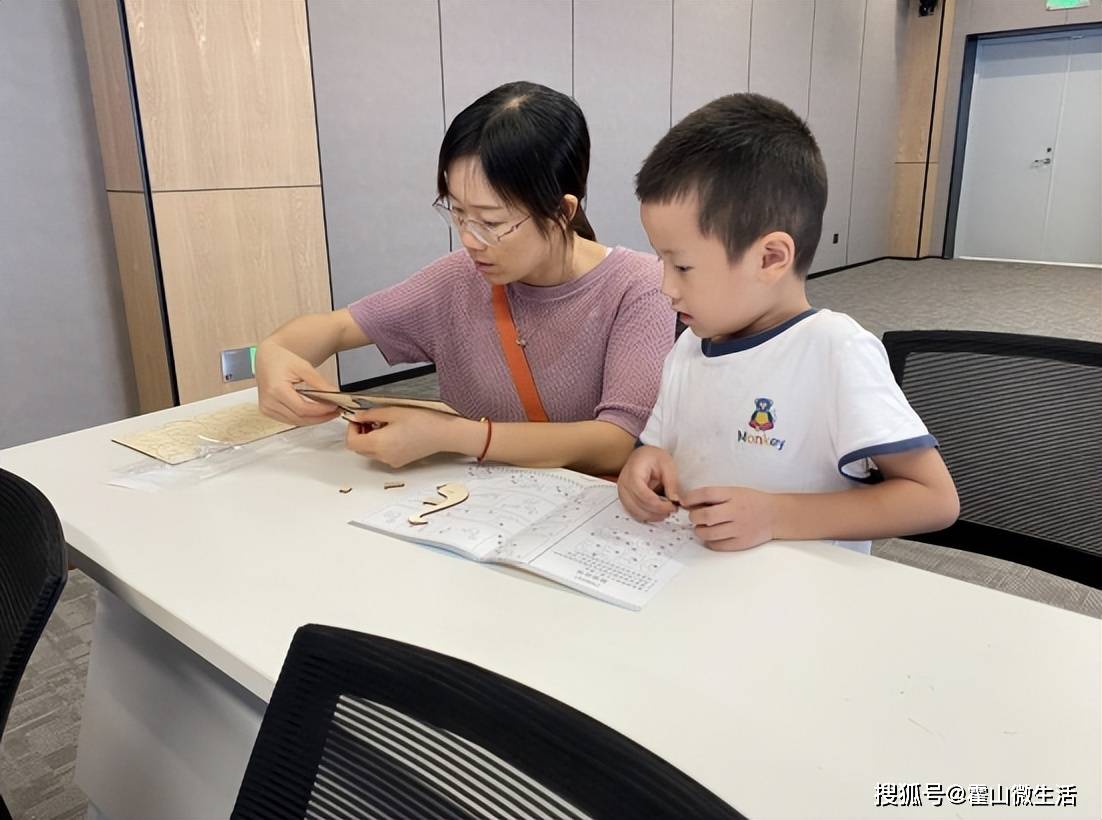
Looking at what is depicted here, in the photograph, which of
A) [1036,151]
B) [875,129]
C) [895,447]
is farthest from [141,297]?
[1036,151]

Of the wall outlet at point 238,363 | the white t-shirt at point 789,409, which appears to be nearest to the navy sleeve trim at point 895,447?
the white t-shirt at point 789,409

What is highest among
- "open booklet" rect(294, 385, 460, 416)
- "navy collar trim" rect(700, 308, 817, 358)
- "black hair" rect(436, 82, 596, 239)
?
"black hair" rect(436, 82, 596, 239)

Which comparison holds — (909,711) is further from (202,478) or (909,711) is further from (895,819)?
(202,478)

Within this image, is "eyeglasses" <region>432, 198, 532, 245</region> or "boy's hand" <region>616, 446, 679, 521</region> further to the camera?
"eyeglasses" <region>432, 198, 532, 245</region>

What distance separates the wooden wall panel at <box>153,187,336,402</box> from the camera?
2.76 meters

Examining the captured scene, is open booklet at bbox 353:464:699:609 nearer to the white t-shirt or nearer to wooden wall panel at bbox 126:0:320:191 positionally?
the white t-shirt

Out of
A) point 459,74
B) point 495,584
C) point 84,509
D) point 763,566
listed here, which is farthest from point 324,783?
point 459,74

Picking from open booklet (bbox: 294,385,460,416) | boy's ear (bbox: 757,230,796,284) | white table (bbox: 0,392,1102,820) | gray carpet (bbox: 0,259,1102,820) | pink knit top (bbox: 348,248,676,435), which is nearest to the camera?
white table (bbox: 0,392,1102,820)

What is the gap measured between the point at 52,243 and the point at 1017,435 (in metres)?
2.93

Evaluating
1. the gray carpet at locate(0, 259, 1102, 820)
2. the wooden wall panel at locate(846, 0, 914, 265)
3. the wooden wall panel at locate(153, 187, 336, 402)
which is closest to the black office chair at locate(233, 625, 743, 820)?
the gray carpet at locate(0, 259, 1102, 820)

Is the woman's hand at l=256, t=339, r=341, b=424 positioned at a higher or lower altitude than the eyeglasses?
lower

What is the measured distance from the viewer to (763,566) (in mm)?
884

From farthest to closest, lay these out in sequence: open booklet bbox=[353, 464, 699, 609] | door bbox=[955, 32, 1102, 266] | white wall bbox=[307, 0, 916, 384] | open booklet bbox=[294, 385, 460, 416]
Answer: door bbox=[955, 32, 1102, 266] → white wall bbox=[307, 0, 916, 384] → open booklet bbox=[294, 385, 460, 416] → open booklet bbox=[353, 464, 699, 609]

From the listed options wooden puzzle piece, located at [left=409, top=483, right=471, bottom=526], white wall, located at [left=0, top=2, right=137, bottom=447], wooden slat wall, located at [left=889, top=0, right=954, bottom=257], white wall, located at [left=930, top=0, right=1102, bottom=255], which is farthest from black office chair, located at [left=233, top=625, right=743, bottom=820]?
wooden slat wall, located at [left=889, top=0, right=954, bottom=257]
